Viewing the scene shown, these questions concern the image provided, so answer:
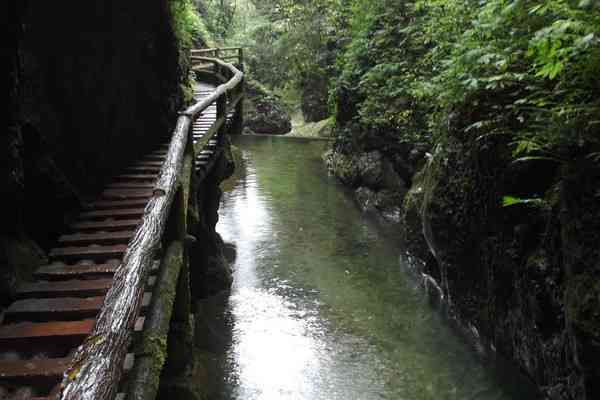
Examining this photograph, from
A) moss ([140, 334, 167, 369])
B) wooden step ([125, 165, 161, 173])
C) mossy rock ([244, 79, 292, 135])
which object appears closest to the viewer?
moss ([140, 334, 167, 369])

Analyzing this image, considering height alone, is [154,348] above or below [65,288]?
below

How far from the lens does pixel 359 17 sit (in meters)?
18.0

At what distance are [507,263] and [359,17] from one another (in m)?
13.3

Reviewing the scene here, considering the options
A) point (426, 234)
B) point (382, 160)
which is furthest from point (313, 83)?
point (426, 234)

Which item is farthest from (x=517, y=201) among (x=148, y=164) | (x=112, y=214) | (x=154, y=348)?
(x=148, y=164)

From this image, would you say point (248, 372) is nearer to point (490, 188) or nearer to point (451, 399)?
point (451, 399)

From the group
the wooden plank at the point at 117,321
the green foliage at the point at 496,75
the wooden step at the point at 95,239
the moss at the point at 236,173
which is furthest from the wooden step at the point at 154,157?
the moss at the point at 236,173

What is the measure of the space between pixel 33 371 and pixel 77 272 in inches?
58.7

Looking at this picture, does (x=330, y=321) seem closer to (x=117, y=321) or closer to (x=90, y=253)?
(x=90, y=253)

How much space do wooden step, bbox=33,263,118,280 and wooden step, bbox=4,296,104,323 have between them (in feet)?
1.66

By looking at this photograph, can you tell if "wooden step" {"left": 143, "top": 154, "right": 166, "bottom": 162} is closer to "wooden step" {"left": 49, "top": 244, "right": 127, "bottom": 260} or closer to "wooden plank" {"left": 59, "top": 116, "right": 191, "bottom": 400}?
"wooden step" {"left": 49, "top": 244, "right": 127, "bottom": 260}

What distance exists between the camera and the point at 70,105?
6.52 metres

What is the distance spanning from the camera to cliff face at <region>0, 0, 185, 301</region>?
504 centimetres

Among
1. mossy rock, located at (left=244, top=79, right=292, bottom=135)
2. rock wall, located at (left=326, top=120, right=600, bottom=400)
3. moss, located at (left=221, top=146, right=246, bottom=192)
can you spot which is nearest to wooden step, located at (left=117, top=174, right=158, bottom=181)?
rock wall, located at (left=326, top=120, right=600, bottom=400)
